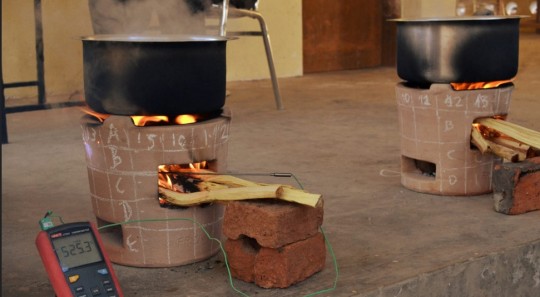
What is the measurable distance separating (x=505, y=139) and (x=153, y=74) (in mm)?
1348

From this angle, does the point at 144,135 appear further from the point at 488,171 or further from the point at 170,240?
the point at 488,171

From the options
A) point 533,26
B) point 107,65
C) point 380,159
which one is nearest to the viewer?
point 107,65

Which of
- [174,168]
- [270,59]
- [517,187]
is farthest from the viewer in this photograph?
[270,59]

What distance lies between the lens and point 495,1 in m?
9.89

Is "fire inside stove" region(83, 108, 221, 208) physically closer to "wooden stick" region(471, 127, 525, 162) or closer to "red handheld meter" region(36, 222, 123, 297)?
"red handheld meter" region(36, 222, 123, 297)

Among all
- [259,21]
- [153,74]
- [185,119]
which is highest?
[259,21]

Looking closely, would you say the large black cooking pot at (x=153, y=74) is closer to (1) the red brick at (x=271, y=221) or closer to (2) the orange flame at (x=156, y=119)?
(2) the orange flame at (x=156, y=119)

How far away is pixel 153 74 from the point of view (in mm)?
1881

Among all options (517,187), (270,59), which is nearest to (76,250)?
(517,187)

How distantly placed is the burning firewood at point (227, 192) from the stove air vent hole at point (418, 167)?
998mm

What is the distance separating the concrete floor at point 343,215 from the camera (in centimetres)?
190

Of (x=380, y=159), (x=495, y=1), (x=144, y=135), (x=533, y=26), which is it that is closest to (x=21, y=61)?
(x=380, y=159)

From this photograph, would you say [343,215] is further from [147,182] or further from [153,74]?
[153,74]

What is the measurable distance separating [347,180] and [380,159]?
421mm
